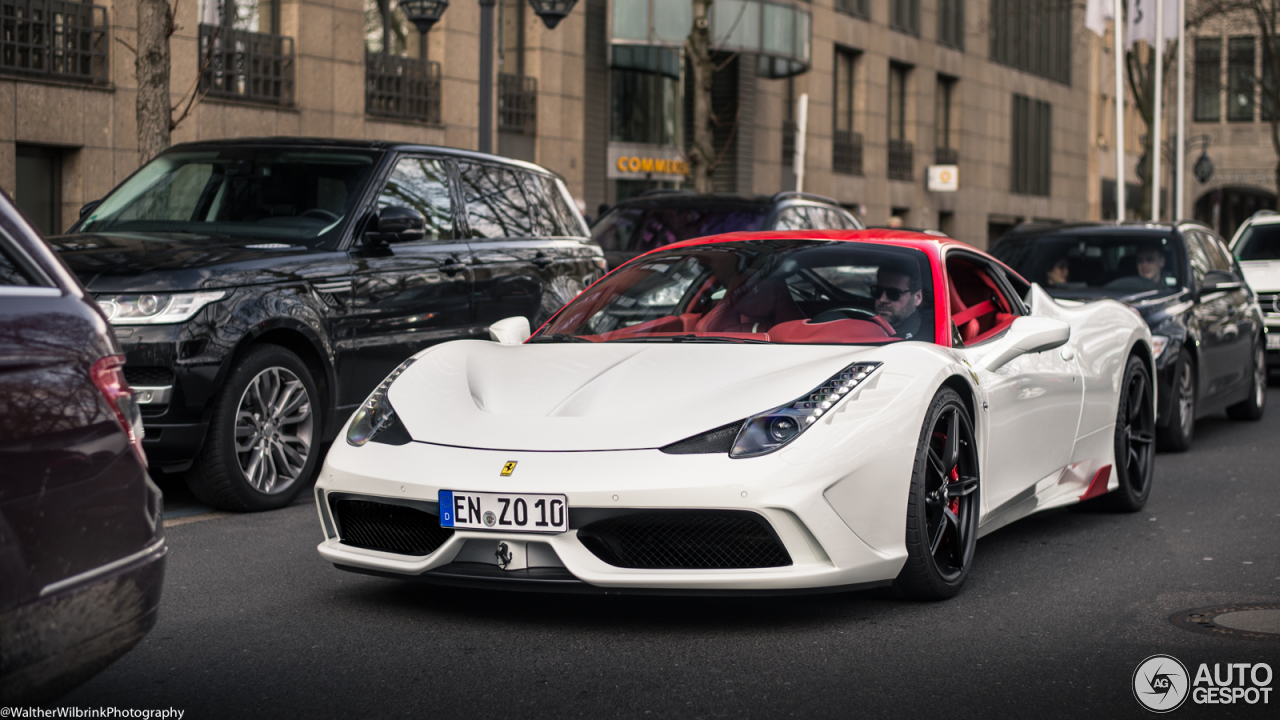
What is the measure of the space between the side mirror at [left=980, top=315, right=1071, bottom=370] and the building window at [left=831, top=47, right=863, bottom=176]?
30610 millimetres

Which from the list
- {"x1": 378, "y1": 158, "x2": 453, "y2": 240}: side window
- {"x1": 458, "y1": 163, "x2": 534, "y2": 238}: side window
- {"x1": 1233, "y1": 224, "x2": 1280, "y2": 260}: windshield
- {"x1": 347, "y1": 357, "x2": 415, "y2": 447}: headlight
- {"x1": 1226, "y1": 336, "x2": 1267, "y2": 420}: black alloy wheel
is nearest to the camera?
{"x1": 347, "y1": 357, "x2": 415, "y2": 447}: headlight

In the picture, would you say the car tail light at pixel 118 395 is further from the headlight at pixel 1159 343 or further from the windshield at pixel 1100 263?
the windshield at pixel 1100 263

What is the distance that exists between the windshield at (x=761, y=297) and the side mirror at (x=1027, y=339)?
349 mm

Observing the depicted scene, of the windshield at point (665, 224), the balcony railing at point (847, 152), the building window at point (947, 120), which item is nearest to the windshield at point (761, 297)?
the windshield at point (665, 224)

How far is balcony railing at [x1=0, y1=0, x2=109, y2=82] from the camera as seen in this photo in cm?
1673

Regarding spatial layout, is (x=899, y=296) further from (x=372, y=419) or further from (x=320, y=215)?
(x=320, y=215)

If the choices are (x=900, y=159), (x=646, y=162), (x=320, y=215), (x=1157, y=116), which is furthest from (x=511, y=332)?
(x=900, y=159)

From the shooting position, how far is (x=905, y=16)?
3991cm

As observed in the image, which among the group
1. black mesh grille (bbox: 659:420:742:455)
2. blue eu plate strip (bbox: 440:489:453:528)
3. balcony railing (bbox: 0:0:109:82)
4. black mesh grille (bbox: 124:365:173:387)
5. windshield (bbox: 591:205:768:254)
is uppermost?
balcony railing (bbox: 0:0:109:82)

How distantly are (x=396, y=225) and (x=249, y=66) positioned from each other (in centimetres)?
1319

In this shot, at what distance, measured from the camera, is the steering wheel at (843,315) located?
5.87 metres

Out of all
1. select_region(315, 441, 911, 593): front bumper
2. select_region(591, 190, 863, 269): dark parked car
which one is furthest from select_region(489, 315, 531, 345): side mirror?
select_region(591, 190, 863, 269): dark parked car

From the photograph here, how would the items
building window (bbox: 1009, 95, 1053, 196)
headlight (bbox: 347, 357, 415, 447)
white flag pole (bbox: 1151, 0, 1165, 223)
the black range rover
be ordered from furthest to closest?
building window (bbox: 1009, 95, 1053, 196) → white flag pole (bbox: 1151, 0, 1165, 223) → the black range rover → headlight (bbox: 347, 357, 415, 447)

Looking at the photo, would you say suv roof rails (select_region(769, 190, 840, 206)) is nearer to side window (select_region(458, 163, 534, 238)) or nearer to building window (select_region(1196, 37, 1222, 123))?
side window (select_region(458, 163, 534, 238))
